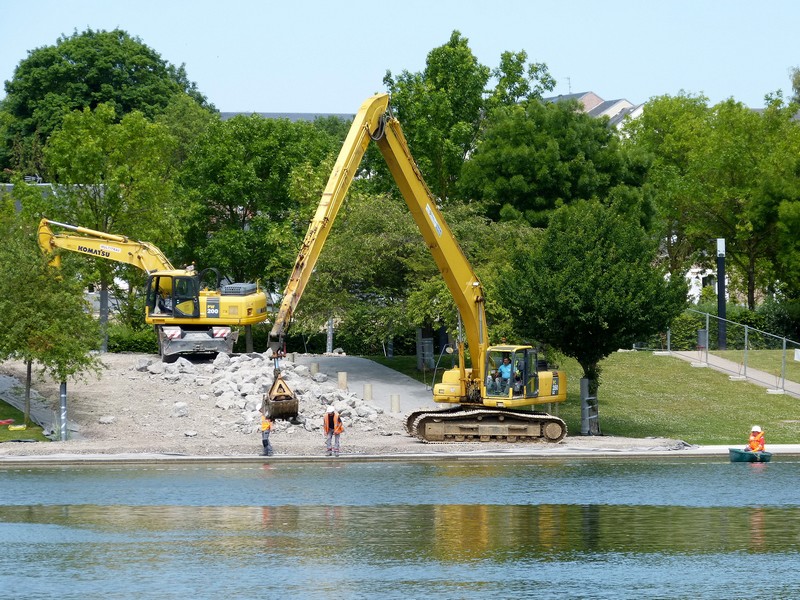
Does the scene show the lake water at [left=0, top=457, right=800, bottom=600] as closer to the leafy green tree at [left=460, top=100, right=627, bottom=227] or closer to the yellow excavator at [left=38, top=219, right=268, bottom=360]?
the yellow excavator at [left=38, top=219, right=268, bottom=360]

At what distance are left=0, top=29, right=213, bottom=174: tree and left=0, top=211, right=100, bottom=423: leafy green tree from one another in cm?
5772

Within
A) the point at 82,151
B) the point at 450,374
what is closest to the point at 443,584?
the point at 450,374

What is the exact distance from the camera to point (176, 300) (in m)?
54.4

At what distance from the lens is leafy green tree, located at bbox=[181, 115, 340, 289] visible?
71.8m

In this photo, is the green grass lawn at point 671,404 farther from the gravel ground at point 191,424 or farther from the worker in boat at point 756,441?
the worker in boat at point 756,441

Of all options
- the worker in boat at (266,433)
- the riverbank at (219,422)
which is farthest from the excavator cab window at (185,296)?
the worker in boat at (266,433)

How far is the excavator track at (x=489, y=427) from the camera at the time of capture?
43.6 meters

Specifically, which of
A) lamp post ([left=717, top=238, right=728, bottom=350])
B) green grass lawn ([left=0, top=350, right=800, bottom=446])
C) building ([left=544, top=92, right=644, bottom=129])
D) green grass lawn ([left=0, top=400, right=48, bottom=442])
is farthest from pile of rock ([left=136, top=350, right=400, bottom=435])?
building ([left=544, top=92, right=644, bottom=129])

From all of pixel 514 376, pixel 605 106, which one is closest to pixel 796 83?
pixel 605 106

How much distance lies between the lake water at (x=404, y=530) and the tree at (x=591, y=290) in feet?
19.1

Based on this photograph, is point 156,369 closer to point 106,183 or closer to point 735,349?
point 106,183

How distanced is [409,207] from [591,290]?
6.62 m

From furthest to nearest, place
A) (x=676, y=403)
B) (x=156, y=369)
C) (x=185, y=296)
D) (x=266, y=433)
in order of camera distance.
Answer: (x=185, y=296) → (x=676, y=403) → (x=156, y=369) → (x=266, y=433)

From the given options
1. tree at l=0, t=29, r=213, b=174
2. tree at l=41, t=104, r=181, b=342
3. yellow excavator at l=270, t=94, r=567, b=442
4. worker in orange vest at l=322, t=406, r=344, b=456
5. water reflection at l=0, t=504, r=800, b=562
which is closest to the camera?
water reflection at l=0, t=504, r=800, b=562
